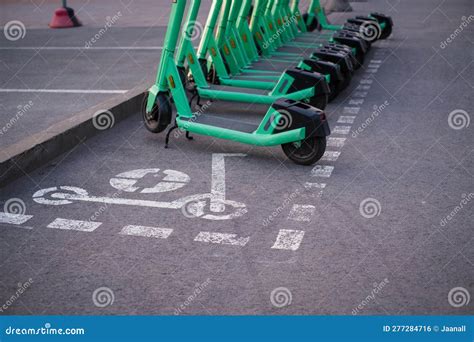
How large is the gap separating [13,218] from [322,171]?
2.47 metres

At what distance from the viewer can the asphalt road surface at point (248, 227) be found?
3.81m

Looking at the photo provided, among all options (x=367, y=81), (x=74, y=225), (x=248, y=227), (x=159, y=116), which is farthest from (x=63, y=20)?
(x=248, y=227)

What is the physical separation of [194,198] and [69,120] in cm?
211

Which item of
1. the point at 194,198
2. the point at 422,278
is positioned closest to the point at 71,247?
the point at 194,198

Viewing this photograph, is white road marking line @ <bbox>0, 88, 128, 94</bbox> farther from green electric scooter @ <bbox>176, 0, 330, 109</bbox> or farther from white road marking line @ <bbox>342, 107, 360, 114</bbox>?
white road marking line @ <bbox>342, 107, 360, 114</bbox>

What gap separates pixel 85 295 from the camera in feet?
12.5

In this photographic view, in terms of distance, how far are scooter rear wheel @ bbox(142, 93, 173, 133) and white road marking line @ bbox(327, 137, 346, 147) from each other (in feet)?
5.07

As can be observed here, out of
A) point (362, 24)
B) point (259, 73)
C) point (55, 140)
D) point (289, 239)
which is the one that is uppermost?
point (362, 24)

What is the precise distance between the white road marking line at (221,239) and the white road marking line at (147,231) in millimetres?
225

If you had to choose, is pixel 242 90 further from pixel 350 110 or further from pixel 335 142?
pixel 335 142

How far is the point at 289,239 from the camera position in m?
4.51

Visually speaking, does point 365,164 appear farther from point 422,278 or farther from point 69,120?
point 69,120

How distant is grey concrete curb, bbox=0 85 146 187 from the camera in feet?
18.2

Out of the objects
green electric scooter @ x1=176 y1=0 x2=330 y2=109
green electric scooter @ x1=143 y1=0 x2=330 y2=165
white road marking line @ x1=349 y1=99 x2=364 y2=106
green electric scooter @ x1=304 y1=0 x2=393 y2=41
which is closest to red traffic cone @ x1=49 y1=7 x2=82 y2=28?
green electric scooter @ x1=304 y1=0 x2=393 y2=41
